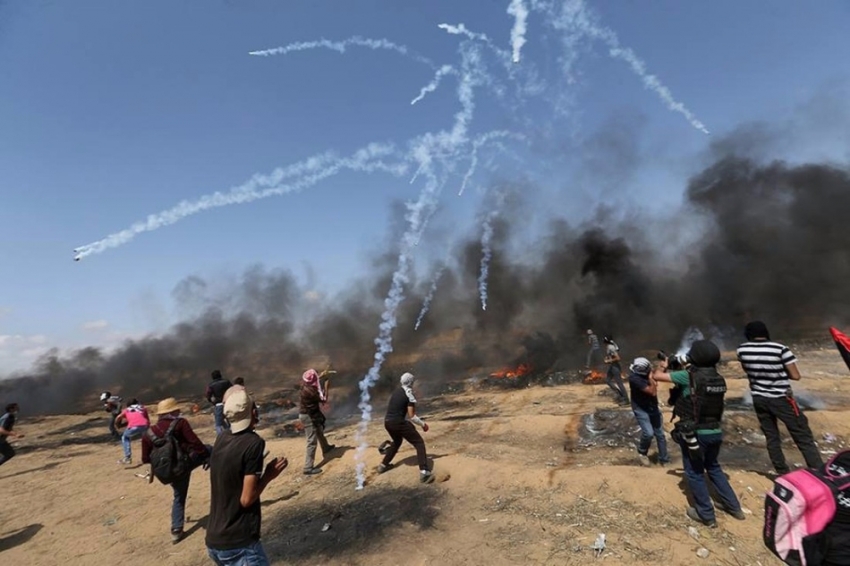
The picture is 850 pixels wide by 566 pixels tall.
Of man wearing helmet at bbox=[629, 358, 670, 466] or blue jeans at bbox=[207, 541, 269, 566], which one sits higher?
blue jeans at bbox=[207, 541, 269, 566]

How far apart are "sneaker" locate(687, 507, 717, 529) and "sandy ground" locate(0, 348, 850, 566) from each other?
3.0 inches

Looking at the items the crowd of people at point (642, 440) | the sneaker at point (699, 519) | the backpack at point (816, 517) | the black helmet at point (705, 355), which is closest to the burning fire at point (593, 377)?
the crowd of people at point (642, 440)

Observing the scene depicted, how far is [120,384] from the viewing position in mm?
31672

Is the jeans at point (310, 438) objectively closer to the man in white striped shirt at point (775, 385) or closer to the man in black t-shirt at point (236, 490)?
the man in black t-shirt at point (236, 490)

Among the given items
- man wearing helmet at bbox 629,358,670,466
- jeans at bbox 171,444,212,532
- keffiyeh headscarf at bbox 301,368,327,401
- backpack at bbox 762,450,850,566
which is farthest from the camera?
keffiyeh headscarf at bbox 301,368,327,401

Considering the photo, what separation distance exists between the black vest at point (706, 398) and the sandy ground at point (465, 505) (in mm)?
1251

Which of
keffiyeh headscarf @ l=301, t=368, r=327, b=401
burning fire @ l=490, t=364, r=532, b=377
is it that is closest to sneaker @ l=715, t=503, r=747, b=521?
keffiyeh headscarf @ l=301, t=368, r=327, b=401

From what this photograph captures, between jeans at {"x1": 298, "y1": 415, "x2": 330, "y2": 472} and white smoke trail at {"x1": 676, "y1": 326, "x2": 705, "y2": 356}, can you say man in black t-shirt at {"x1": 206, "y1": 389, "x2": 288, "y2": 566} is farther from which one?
white smoke trail at {"x1": 676, "y1": 326, "x2": 705, "y2": 356}

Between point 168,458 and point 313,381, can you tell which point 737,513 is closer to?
point 313,381

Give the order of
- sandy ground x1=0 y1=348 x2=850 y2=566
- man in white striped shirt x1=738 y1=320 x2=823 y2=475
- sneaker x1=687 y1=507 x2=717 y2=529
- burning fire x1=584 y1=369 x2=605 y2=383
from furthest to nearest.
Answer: burning fire x1=584 y1=369 x2=605 y2=383 < man in white striped shirt x1=738 y1=320 x2=823 y2=475 < sandy ground x1=0 y1=348 x2=850 y2=566 < sneaker x1=687 y1=507 x2=717 y2=529

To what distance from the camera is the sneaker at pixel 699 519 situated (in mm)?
4641

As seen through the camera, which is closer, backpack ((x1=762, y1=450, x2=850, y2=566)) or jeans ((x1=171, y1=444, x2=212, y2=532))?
backpack ((x1=762, y1=450, x2=850, y2=566))

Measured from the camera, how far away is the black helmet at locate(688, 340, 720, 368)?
447cm

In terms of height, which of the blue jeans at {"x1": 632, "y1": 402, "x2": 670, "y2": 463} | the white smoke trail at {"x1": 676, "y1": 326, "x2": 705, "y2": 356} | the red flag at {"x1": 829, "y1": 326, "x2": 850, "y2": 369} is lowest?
the white smoke trail at {"x1": 676, "y1": 326, "x2": 705, "y2": 356}
